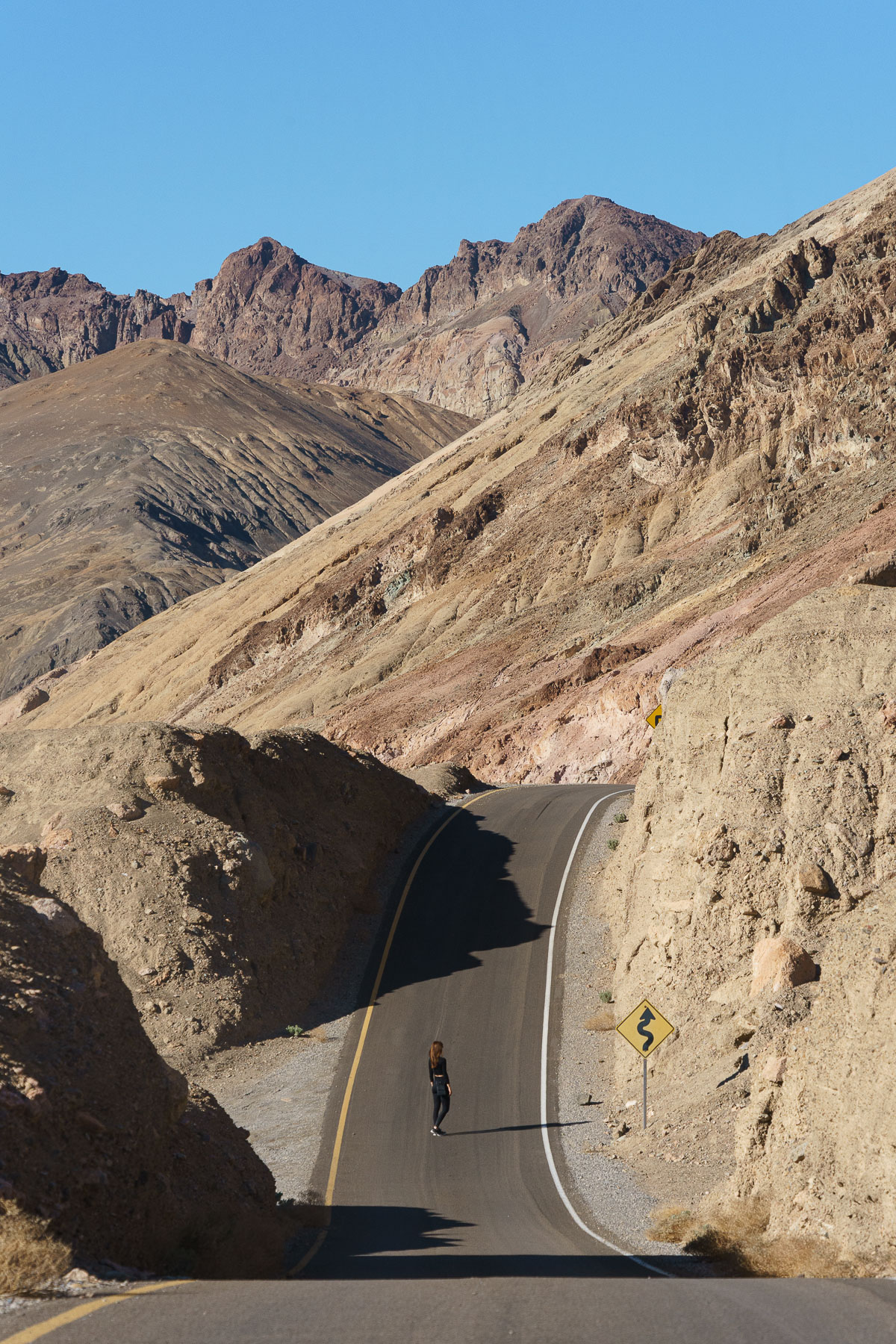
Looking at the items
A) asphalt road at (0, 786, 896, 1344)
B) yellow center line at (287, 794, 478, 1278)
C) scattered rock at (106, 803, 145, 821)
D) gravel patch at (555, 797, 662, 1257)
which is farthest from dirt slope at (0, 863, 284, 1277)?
scattered rock at (106, 803, 145, 821)

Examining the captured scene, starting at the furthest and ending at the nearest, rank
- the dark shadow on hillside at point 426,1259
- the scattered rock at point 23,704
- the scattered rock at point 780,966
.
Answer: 1. the scattered rock at point 23,704
2. the scattered rock at point 780,966
3. the dark shadow on hillside at point 426,1259

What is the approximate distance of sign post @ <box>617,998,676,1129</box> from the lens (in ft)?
63.3

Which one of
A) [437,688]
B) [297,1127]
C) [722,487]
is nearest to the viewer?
[297,1127]

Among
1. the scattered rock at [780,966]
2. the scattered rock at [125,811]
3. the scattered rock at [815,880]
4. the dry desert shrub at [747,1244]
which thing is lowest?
the dry desert shrub at [747,1244]

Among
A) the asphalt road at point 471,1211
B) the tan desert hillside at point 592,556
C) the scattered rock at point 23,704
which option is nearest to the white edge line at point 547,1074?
the asphalt road at point 471,1211

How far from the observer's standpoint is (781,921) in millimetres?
20547

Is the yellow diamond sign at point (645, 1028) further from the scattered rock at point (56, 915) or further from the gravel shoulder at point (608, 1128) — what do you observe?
the scattered rock at point (56, 915)

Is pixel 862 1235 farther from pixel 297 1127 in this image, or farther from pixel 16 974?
pixel 297 1127

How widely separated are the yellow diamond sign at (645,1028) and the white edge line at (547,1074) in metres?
2.21

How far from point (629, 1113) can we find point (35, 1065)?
11.3m

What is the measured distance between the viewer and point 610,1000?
82.5 ft

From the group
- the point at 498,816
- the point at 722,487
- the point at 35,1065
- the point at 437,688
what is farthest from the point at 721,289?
the point at 35,1065

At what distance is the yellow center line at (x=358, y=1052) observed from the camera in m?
14.9

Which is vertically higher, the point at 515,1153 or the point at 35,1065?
the point at 35,1065
